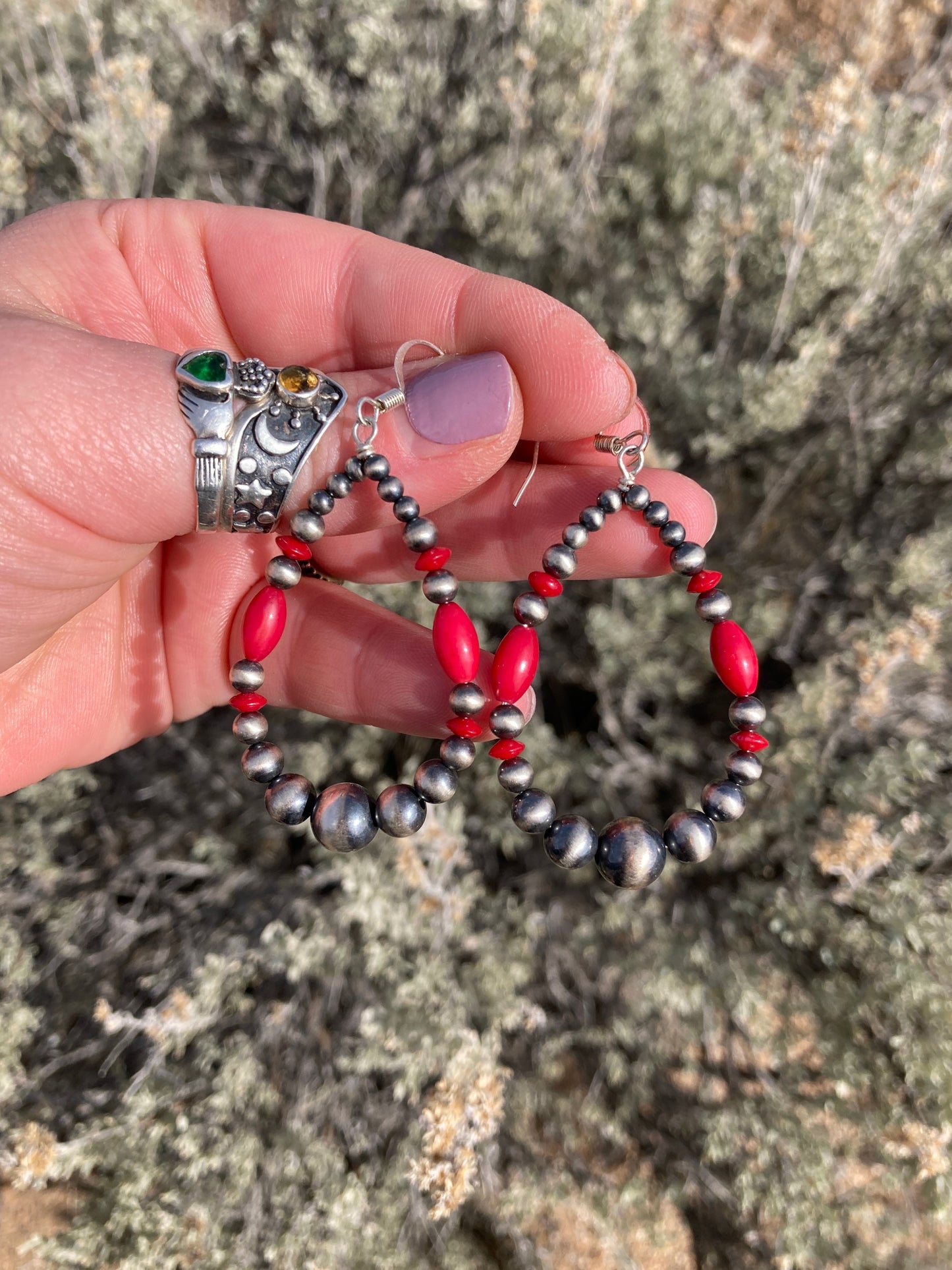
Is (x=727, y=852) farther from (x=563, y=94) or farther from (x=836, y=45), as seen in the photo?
(x=836, y=45)

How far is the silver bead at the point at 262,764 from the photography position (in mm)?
2199

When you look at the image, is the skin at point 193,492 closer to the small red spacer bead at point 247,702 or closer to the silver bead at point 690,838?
the small red spacer bead at point 247,702

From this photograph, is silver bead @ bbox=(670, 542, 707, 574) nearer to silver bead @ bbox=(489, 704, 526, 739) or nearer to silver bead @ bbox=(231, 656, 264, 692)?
silver bead @ bbox=(489, 704, 526, 739)

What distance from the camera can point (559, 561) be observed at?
7.75ft

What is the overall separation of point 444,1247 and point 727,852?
1714mm

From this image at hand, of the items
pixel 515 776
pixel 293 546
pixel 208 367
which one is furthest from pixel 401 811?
pixel 208 367

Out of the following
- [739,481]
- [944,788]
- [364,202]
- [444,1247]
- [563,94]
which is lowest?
[444,1247]

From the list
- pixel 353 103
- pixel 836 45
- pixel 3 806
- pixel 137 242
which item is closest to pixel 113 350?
pixel 137 242

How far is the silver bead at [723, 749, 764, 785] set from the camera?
2316 mm

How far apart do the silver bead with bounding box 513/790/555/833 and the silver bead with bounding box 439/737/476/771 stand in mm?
163

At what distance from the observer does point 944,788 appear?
332 cm

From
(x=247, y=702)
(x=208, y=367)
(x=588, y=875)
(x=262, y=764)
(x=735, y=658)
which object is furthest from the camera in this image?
(x=588, y=875)

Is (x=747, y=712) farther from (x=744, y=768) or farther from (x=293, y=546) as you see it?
(x=293, y=546)

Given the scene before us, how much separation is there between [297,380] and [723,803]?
1514 millimetres
